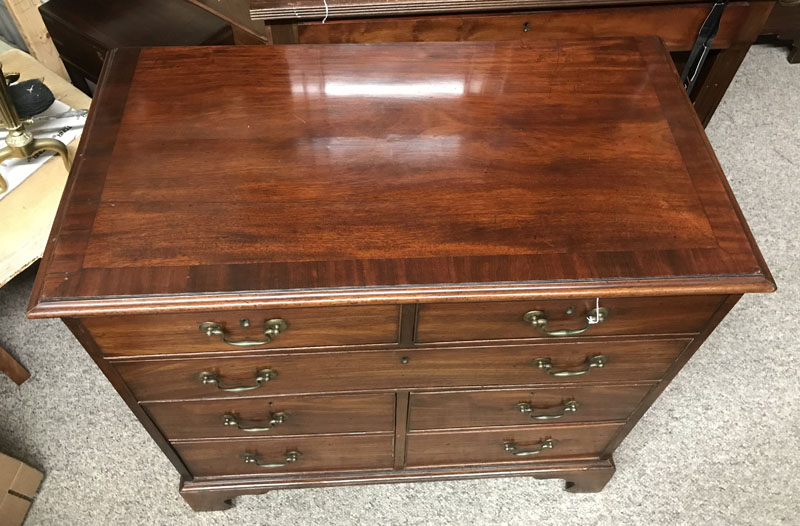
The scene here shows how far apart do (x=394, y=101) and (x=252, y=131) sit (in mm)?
235

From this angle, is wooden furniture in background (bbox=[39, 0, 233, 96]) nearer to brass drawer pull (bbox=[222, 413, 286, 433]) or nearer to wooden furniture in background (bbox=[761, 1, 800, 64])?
brass drawer pull (bbox=[222, 413, 286, 433])

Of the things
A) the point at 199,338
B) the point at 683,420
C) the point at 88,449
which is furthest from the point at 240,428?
the point at 683,420

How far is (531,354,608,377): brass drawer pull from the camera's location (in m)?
1.08

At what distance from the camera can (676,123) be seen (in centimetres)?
106

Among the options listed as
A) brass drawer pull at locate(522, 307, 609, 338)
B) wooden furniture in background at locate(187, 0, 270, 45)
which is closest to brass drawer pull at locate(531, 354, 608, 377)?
brass drawer pull at locate(522, 307, 609, 338)

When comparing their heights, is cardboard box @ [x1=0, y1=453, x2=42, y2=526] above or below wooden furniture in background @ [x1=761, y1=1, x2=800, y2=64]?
below

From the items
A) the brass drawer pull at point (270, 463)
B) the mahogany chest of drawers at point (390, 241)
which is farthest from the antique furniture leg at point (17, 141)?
the brass drawer pull at point (270, 463)

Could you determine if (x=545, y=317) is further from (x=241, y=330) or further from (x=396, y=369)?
(x=241, y=330)

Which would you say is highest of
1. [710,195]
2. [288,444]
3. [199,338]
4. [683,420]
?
[710,195]

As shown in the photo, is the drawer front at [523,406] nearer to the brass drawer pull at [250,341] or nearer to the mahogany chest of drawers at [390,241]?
the mahogany chest of drawers at [390,241]

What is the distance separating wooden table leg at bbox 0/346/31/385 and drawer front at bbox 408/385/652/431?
101cm

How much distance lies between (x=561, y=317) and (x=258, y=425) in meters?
0.58

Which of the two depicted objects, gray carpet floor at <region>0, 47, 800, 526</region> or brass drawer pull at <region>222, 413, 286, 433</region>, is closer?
brass drawer pull at <region>222, 413, 286, 433</region>

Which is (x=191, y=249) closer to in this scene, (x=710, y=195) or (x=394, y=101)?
(x=394, y=101)
